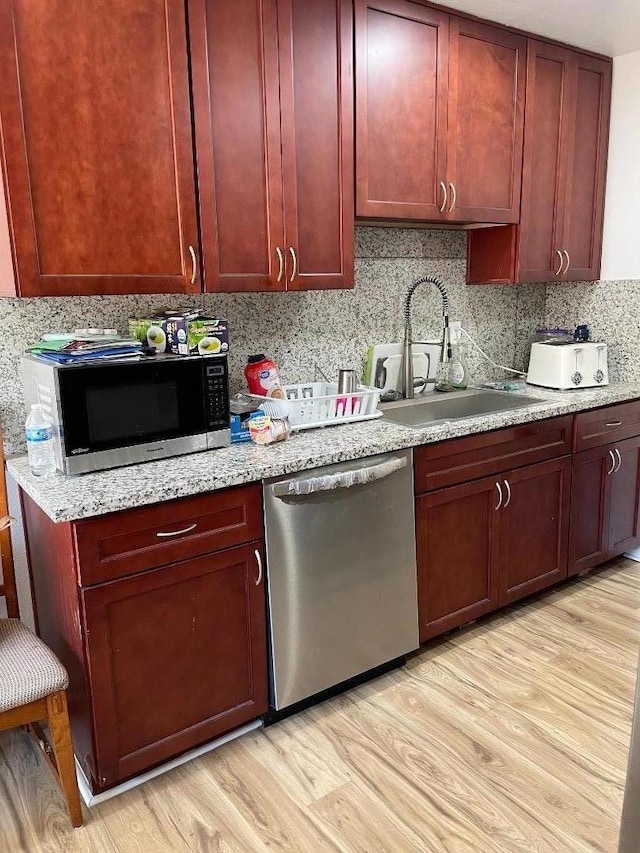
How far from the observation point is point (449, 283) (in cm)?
309

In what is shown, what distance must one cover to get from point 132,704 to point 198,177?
5.02 feet

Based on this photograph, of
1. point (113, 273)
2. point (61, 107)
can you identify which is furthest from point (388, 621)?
point (61, 107)

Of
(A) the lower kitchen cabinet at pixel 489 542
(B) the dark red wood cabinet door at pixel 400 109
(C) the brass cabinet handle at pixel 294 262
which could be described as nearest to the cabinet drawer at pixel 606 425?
(A) the lower kitchen cabinet at pixel 489 542

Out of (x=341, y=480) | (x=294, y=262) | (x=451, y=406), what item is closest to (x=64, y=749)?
(x=341, y=480)

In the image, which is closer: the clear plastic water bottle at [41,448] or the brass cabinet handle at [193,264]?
the clear plastic water bottle at [41,448]

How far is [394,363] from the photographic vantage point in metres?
2.86

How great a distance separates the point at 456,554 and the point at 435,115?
5.49 feet

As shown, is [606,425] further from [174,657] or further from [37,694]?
[37,694]

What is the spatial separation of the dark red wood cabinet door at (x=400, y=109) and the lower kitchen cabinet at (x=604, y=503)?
1.33 metres

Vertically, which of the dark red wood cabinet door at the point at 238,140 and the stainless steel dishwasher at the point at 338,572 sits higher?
the dark red wood cabinet door at the point at 238,140

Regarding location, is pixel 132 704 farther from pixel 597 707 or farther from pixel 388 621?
pixel 597 707

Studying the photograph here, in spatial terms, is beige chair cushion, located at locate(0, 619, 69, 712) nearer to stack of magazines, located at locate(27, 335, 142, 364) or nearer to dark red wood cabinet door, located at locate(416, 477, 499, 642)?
stack of magazines, located at locate(27, 335, 142, 364)

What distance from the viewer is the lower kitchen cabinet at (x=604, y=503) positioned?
2887mm

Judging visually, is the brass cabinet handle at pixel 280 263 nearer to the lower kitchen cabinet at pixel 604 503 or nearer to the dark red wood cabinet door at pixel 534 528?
the dark red wood cabinet door at pixel 534 528
